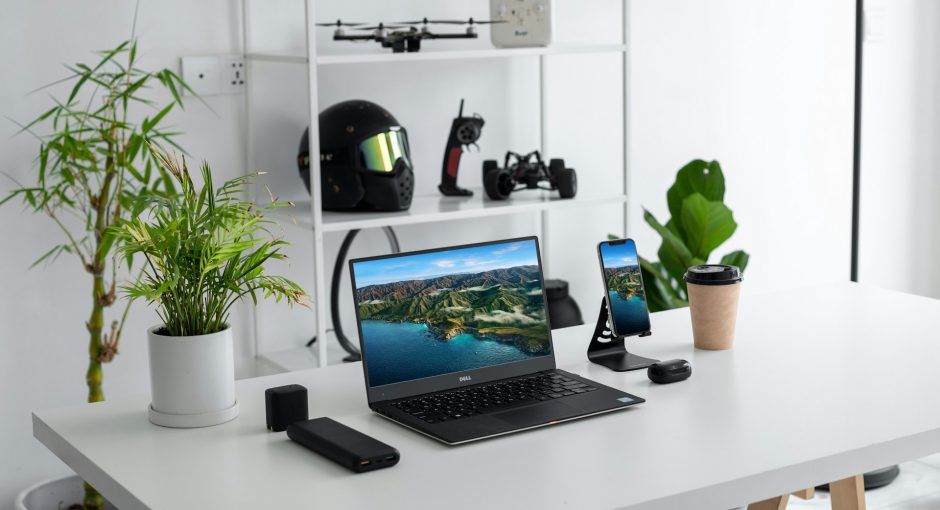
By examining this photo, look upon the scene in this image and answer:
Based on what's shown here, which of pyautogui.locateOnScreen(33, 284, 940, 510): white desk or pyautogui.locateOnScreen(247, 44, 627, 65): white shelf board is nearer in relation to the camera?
pyautogui.locateOnScreen(33, 284, 940, 510): white desk

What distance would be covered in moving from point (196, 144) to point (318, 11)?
0.48m

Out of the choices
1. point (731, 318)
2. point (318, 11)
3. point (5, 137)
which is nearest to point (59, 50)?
point (5, 137)

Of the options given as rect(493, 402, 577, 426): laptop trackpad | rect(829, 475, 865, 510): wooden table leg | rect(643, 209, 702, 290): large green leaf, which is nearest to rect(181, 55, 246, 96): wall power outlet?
rect(643, 209, 702, 290): large green leaf

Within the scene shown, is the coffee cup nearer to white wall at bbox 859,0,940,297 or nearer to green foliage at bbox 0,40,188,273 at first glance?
green foliage at bbox 0,40,188,273

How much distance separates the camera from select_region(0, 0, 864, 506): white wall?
8.97ft

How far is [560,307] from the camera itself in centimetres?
312

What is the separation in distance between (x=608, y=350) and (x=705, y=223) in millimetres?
1426

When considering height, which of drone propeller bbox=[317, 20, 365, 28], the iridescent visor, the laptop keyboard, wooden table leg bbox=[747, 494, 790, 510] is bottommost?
wooden table leg bbox=[747, 494, 790, 510]

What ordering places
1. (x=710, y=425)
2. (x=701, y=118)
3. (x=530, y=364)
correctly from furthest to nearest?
1. (x=701, y=118)
2. (x=530, y=364)
3. (x=710, y=425)

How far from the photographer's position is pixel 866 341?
6.51ft

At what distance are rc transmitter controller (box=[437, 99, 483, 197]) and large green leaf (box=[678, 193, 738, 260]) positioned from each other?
2.11 feet

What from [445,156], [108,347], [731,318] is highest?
[445,156]

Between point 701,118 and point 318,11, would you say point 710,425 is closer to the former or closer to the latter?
point 318,11

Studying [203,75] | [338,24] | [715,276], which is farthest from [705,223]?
[203,75]
